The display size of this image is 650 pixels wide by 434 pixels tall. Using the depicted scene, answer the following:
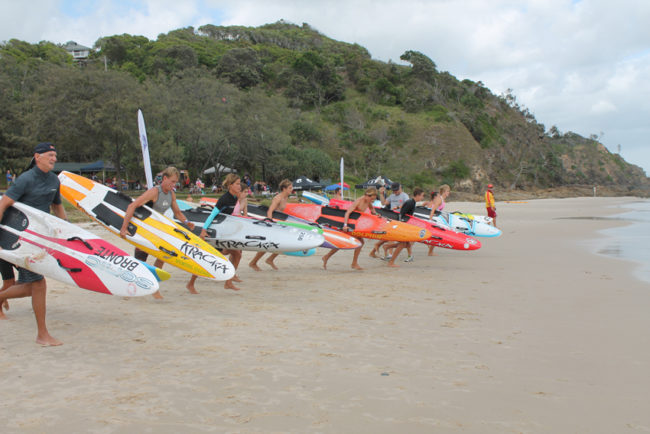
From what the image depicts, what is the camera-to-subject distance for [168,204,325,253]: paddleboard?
788cm

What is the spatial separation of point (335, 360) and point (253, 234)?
13.1 feet

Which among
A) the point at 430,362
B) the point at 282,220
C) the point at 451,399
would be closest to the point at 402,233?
the point at 282,220

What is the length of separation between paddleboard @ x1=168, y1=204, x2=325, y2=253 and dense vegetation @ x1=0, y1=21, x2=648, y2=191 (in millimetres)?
21176

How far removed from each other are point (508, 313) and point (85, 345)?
181 inches

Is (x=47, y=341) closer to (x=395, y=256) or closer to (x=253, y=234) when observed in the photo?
(x=253, y=234)

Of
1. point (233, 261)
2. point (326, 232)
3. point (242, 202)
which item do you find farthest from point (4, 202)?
point (326, 232)

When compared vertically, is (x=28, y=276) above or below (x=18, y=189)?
below

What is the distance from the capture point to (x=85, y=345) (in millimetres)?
4660

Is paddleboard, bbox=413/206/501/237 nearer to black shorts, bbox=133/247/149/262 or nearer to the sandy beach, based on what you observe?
the sandy beach

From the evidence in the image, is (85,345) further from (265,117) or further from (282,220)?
(265,117)

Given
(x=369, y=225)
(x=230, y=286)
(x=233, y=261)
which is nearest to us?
(x=230, y=286)

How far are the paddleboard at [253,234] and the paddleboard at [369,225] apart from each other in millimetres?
1430

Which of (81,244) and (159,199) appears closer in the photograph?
(81,244)

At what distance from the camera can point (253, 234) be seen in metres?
8.06
